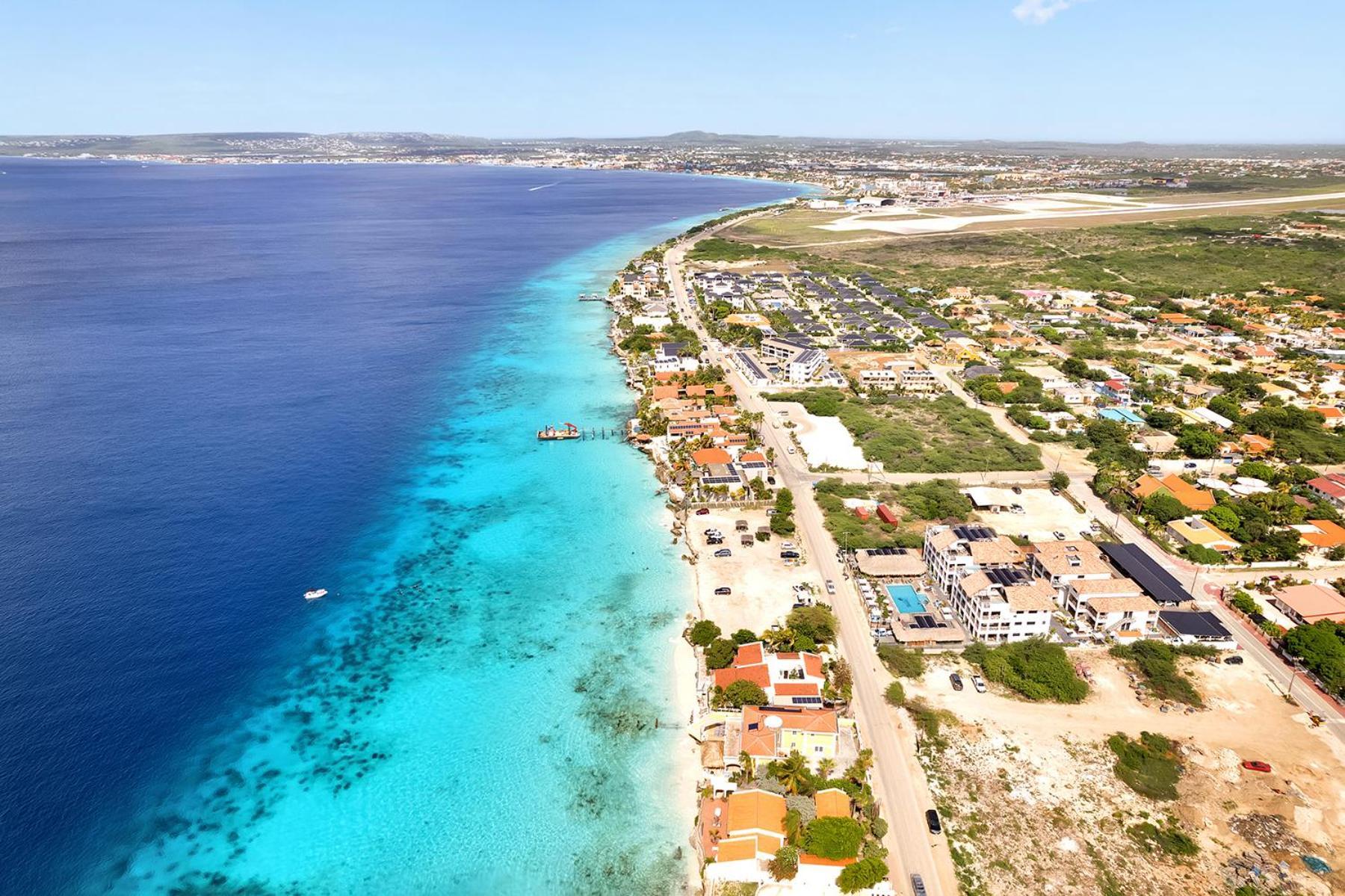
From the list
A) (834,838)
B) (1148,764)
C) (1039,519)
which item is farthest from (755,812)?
(1039,519)

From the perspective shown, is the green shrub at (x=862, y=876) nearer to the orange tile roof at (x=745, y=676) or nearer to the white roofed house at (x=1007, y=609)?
the orange tile roof at (x=745, y=676)

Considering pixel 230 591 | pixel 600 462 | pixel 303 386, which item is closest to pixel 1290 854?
pixel 600 462

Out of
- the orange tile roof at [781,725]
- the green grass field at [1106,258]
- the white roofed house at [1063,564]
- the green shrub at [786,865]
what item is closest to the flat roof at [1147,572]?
the white roofed house at [1063,564]

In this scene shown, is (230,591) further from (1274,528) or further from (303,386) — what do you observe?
(1274,528)

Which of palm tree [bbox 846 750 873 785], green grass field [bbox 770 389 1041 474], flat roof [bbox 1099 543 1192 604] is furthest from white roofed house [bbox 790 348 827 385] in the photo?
palm tree [bbox 846 750 873 785]

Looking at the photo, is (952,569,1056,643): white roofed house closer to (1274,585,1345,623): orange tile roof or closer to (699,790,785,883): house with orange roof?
(1274,585,1345,623): orange tile roof
